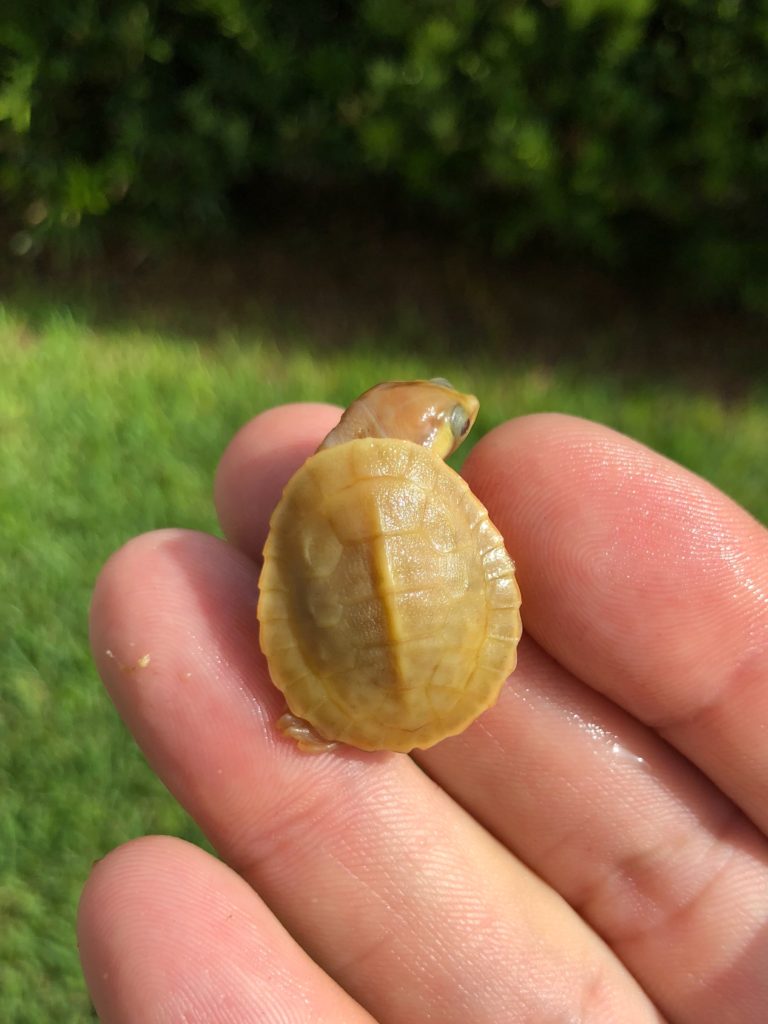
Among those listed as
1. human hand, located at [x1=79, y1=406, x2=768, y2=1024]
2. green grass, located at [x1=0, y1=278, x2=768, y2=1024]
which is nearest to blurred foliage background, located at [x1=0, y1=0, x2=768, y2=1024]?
green grass, located at [x1=0, y1=278, x2=768, y2=1024]

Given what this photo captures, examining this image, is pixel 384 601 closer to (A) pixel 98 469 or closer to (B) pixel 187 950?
(B) pixel 187 950

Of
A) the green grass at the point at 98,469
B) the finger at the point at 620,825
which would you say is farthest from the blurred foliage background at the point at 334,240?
the finger at the point at 620,825

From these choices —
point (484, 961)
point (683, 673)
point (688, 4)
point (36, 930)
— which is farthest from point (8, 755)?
point (688, 4)

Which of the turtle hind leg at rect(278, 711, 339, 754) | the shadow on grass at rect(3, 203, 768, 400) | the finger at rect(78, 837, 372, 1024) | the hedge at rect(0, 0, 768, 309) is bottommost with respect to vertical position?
the finger at rect(78, 837, 372, 1024)

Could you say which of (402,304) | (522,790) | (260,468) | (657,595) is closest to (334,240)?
(402,304)

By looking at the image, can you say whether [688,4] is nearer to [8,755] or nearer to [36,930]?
[8,755]

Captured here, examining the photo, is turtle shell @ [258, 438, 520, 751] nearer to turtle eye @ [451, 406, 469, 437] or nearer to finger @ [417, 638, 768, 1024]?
finger @ [417, 638, 768, 1024]
